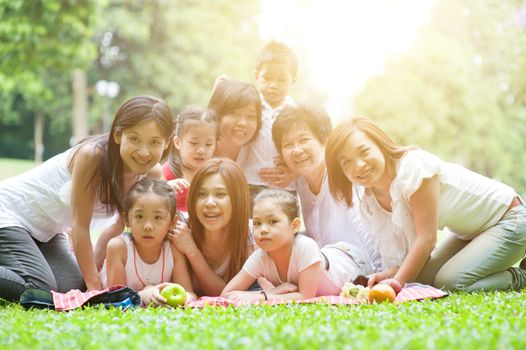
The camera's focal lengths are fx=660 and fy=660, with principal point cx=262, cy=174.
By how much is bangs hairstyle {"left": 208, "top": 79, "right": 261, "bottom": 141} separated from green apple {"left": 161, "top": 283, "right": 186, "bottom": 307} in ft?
6.94

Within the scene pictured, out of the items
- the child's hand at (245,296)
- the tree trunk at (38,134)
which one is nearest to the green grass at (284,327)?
the child's hand at (245,296)

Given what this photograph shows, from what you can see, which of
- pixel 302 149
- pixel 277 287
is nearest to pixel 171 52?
pixel 302 149

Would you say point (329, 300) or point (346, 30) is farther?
point (346, 30)

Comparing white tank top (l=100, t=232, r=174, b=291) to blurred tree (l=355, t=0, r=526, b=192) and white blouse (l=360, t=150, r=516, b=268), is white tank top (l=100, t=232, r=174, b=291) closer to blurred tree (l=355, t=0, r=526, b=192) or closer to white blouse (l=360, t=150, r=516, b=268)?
white blouse (l=360, t=150, r=516, b=268)

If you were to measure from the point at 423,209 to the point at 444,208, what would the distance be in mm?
370

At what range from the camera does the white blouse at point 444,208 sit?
5.28 m

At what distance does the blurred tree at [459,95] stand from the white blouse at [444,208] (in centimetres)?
1936

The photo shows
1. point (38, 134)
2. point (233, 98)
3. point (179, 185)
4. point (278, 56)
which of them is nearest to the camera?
point (179, 185)

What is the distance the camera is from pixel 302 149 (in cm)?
595

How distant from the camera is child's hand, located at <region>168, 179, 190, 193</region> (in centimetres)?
577

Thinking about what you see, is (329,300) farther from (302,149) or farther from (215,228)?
(302,149)

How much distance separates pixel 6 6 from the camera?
15.0 metres

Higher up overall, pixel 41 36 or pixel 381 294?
pixel 41 36

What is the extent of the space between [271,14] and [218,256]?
80.1 feet
